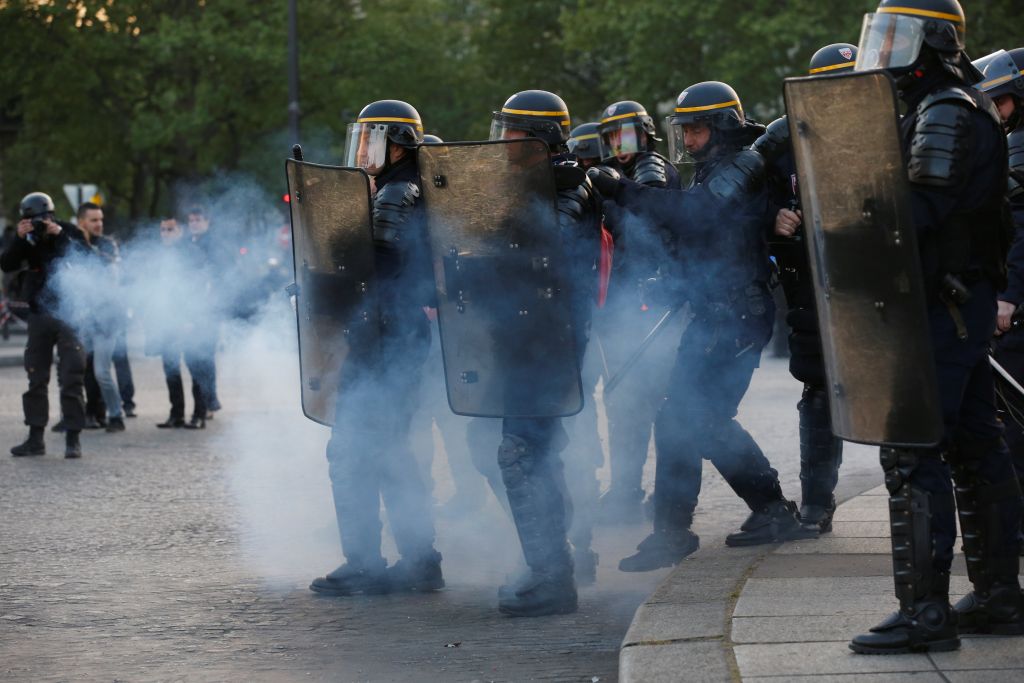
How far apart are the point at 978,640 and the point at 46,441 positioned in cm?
844

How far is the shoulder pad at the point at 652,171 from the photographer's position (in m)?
6.95

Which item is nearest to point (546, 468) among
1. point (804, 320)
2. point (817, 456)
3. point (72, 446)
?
point (804, 320)

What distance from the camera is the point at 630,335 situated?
7348mm

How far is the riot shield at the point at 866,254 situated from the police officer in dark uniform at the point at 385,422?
6.25 feet

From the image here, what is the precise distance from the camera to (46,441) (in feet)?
38.0

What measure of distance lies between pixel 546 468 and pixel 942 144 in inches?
75.0

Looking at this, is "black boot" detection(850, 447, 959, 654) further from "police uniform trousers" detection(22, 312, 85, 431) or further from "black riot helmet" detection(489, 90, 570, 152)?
"police uniform trousers" detection(22, 312, 85, 431)

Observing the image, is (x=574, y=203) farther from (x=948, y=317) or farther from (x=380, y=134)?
(x=948, y=317)

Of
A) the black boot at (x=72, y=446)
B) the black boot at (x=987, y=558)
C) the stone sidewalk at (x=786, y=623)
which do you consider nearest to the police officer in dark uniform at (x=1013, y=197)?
the stone sidewalk at (x=786, y=623)

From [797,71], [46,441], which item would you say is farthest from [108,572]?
[797,71]

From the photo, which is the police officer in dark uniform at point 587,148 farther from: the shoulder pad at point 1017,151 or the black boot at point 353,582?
the black boot at point 353,582

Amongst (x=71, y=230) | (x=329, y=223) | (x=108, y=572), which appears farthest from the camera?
(x=71, y=230)

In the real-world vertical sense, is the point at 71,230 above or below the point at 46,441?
above

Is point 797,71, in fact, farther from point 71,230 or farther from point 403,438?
point 403,438
